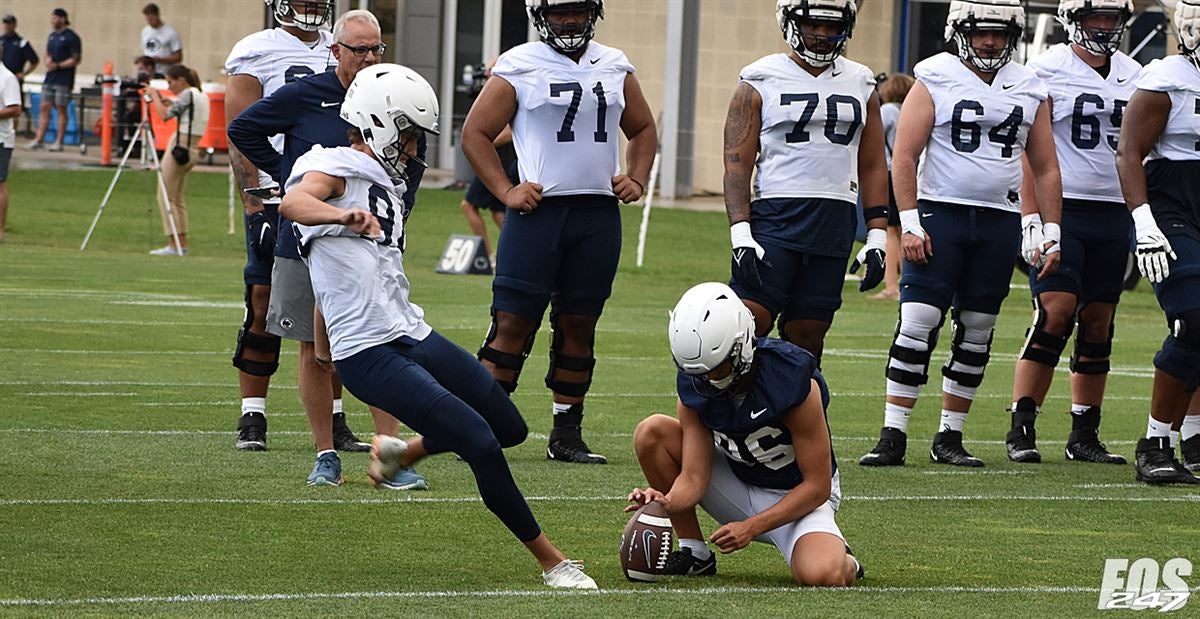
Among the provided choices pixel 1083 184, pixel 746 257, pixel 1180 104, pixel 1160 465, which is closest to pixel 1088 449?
pixel 1160 465

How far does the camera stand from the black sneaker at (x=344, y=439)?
9320 mm

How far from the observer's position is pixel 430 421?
6.27m

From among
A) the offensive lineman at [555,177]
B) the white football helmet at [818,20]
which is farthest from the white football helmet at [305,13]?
the white football helmet at [818,20]

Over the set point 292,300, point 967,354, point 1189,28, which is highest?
point 1189,28

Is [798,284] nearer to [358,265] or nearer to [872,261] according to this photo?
[872,261]

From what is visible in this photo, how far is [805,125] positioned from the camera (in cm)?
870

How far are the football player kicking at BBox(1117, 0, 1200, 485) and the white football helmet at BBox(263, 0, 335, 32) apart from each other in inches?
137

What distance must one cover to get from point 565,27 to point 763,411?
305cm

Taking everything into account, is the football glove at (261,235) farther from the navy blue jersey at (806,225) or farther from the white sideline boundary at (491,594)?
the white sideline boundary at (491,594)

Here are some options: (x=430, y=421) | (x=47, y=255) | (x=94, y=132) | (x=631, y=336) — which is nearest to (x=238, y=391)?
(x=631, y=336)

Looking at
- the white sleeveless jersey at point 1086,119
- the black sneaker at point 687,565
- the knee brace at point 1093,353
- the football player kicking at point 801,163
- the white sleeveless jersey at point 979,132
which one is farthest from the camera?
the knee brace at point 1093,353

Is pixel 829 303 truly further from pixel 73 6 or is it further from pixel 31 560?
pixel 73 6

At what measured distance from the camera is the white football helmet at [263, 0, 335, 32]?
9.22 metres

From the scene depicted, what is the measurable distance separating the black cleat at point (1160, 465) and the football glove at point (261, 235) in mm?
3780
